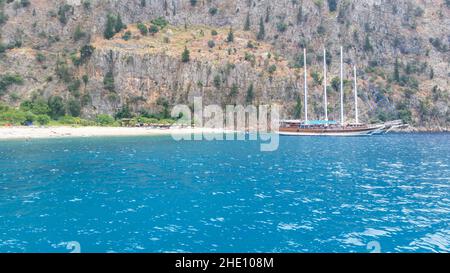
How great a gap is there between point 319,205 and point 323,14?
185 metres

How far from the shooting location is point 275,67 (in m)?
148

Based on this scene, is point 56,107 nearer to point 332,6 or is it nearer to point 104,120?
point 104,120

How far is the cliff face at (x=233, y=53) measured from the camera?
140m

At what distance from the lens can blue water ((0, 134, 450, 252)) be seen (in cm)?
1712

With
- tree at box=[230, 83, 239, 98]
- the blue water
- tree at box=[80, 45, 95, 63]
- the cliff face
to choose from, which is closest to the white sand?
the cliff face

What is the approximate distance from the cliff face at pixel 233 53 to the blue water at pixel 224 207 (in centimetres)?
10121

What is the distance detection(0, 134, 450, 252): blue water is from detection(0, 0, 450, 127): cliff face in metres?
101

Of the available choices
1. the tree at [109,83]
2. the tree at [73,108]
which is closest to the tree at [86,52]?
the tree at [109,83]

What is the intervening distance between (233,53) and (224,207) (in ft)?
452

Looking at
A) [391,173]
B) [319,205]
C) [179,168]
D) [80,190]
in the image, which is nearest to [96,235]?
[80,190]

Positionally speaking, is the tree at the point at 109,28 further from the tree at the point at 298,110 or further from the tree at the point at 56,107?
the tree at the point at 298,110

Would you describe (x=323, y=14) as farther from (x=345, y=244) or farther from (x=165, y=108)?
(x=345, y=244)

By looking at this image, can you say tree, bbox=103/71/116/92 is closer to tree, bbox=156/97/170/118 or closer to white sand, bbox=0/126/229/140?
tree, bbox=156/97/170/118
